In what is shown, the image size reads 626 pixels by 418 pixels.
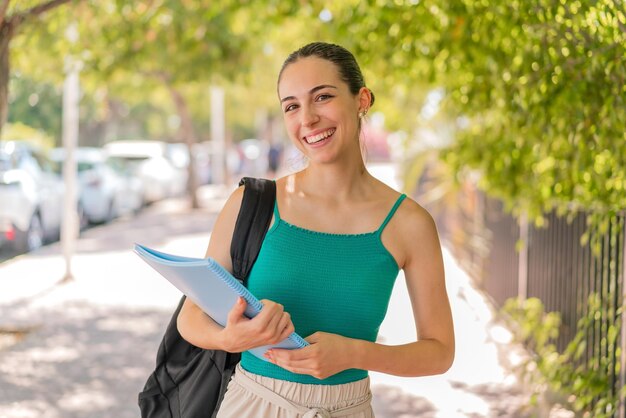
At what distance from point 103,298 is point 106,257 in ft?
12.6

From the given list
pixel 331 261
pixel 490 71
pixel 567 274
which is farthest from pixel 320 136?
pixel 567 274

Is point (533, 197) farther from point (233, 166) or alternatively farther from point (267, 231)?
point (233, 166)

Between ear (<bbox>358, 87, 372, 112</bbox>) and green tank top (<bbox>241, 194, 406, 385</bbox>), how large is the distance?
0.35 m

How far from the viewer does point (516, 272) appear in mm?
8922

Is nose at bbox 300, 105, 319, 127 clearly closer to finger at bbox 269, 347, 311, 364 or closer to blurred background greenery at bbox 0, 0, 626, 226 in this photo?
finger at bbox 269, 347, 311, 364

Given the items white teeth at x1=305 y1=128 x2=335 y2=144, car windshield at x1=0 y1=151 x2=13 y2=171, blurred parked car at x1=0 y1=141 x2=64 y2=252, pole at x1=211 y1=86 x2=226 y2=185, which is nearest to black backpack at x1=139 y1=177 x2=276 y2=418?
white teeth at x1=305 y1=128 x2=335 y2=144

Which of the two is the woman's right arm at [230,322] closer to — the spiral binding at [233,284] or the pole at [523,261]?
the spiral binding at [233,284]

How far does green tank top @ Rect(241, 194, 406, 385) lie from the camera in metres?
2.20

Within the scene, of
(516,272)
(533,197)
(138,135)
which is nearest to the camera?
(533,197)

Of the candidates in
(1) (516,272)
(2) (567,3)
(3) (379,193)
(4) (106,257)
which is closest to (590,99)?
(2) (567,3)

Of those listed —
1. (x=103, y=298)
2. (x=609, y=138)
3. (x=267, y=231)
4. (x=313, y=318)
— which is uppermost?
(x=609, y=138)

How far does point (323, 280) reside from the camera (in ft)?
7.23

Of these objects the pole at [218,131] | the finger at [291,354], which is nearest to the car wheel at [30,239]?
the pole at [218,131]

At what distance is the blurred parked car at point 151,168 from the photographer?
26141mm
